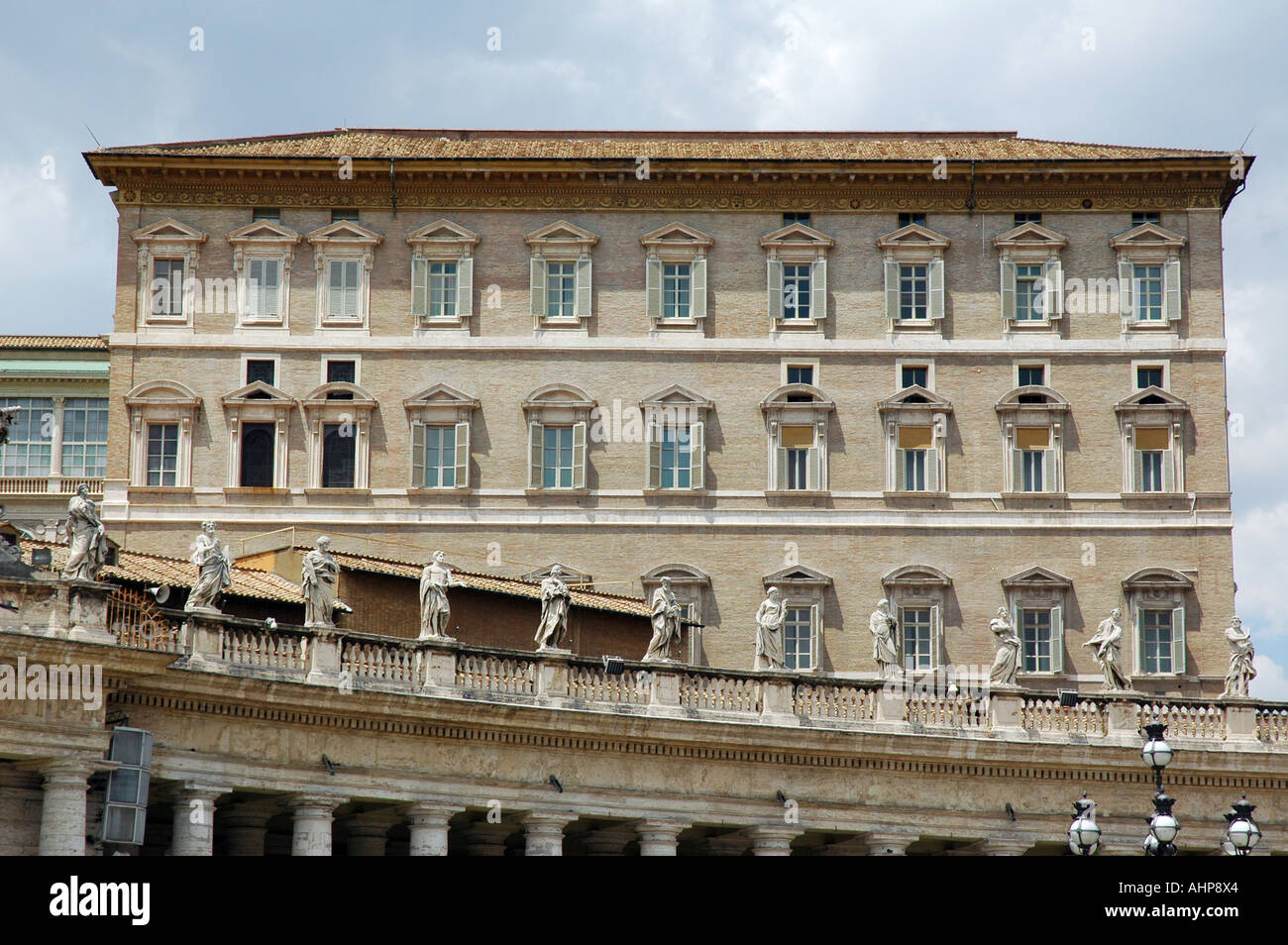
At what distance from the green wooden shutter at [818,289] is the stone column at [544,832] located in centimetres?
2954

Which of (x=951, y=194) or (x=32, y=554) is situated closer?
(x=32, y=554)

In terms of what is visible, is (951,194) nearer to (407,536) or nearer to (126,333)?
(407,536)

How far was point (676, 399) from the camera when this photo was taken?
73.4m

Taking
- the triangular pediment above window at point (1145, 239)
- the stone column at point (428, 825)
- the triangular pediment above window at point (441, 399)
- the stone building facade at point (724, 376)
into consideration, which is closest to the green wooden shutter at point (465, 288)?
the stone building facade at point (724, 376)

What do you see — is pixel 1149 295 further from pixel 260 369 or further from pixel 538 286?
pixel 260 369

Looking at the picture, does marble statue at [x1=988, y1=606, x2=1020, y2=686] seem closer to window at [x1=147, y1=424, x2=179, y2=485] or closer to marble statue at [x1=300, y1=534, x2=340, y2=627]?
marble statue at [x1=300, y1=534, x2=340, y2=627]

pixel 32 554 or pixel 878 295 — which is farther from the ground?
pixel 878 295

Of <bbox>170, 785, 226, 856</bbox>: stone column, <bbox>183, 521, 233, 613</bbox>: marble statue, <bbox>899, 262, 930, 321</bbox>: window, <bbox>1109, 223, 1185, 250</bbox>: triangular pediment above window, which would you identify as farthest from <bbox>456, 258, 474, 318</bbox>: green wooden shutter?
<bbox>170, 785, 226, 856</bbox>: stone column

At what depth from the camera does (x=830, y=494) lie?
7281 cm

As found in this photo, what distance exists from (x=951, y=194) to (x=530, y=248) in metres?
14.3

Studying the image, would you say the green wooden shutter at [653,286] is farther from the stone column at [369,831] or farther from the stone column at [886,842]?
the stone column at [369,831]

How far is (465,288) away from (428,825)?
1172 inches
